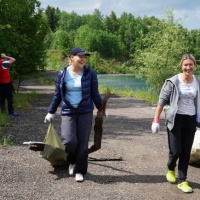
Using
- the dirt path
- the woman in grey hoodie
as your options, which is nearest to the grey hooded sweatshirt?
the woman in grey hoodie

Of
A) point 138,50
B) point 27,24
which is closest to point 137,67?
point 138,50

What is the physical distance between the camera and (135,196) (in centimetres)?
440

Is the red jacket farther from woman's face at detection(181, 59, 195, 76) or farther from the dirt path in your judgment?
woman's face at detection(181, 59, 195, 76)

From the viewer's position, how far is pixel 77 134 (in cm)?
493

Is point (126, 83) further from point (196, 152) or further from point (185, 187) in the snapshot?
point (185, 187)

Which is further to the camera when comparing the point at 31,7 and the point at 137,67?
the point at 137,67

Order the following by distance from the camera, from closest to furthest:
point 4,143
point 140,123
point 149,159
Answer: point 149,159 < point 4,143 < point 140,123

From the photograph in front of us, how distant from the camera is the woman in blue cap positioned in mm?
4863

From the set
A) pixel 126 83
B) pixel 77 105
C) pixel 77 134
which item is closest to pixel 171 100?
pixel 77 105

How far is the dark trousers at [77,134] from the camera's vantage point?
191 inches

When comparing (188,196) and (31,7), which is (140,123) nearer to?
(188,196)

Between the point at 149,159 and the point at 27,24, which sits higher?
the point at 27,24

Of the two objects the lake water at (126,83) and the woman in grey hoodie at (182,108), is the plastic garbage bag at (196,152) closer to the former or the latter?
the woman in grey hoodie at (182,108)

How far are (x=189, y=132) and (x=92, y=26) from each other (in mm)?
137773
